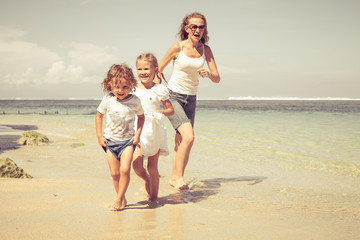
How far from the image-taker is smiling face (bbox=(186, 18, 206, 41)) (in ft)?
14.7

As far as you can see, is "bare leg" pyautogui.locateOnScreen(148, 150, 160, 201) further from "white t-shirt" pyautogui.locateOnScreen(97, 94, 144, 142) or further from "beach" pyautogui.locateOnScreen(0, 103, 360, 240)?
"white t-shirt" pyautogui.locateOnScreen(97, 94, 144, 142)

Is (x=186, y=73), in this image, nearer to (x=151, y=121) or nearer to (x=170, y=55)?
(x=170, y=55)

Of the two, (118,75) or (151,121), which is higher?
(118,75)

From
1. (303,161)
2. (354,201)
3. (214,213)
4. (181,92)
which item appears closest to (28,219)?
(214,213)

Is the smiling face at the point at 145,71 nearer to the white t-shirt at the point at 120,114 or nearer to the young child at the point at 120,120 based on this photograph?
the young child at the point at 120,120

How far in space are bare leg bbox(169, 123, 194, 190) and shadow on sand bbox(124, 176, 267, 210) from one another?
0.64ft

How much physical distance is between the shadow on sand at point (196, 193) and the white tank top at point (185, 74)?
1.42 metres

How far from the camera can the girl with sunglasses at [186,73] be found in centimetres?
450

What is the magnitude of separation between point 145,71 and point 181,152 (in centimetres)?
157

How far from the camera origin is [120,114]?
134 inches

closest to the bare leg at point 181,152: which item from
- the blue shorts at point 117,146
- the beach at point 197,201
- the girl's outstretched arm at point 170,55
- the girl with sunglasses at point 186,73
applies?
the girl with sunglasses at point 186,73

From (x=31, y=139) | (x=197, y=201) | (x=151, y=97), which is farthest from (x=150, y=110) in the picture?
(x=31, y=139)

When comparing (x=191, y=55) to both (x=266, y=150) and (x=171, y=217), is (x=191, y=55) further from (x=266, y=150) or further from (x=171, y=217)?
(x=266, y=150)

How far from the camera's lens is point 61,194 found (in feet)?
12.3
